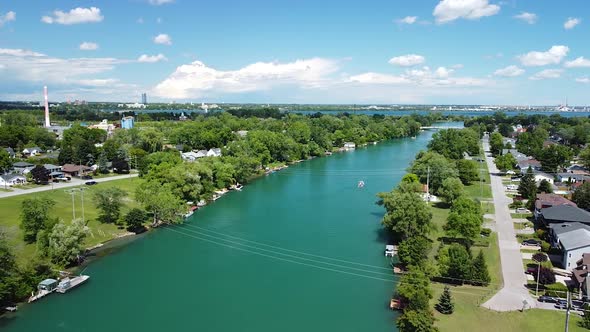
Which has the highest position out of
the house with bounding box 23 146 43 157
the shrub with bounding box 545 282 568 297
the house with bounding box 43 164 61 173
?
the house with bounding box 23 146 43 157

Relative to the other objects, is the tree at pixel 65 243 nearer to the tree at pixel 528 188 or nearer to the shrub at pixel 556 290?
the shrub at pixel 556 290

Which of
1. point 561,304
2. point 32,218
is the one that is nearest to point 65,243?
point 32,218

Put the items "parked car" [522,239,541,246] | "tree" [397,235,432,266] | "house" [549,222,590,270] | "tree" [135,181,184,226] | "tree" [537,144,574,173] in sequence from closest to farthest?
"tree" [397,235,432,266] → "house" [549,222,590,270] → "parked car" [522,239,541,246] → "tree" [135,181,184,226] → "tree" [537,144,574,173]

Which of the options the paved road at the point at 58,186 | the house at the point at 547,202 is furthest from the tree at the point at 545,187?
the paved road at the point at 58,186

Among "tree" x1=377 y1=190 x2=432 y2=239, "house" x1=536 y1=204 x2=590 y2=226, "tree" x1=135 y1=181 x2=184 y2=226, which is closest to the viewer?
"tree" x1=377 y1=190 x2=432 y2=239

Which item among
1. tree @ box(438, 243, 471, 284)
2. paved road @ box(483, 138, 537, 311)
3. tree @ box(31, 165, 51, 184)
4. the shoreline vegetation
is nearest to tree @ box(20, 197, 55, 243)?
the shoreline vegetation

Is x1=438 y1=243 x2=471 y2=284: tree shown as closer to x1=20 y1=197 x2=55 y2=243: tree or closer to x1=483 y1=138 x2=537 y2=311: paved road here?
x1=483 y1=138 x2=537 y2=311: paved road

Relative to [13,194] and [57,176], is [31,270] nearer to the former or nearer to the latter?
[13,194]
